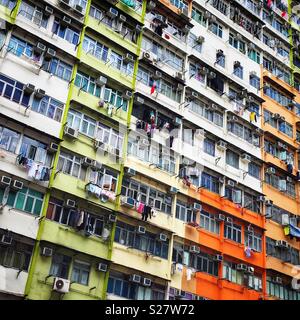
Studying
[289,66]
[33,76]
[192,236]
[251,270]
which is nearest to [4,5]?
[33,76]

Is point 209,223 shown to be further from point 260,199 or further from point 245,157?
point 245,157

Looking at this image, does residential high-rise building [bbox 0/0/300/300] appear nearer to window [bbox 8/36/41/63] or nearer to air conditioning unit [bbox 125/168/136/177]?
window [bbox 8/36/41/63]

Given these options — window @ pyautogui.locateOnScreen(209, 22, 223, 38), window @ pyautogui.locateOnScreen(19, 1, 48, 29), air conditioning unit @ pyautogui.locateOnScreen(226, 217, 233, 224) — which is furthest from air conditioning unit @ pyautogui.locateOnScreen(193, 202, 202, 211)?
window @ pyautogui.locateOnScreen(209, 22, 223, 38)

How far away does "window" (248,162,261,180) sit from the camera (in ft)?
68.6

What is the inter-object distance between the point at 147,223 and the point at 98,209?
188 centimetres

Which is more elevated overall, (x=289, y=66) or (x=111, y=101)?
(x=289, y=66)

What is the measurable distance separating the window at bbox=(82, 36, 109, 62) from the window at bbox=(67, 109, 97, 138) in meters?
2.48

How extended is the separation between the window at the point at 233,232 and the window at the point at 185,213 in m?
1.82

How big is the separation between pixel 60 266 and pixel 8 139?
13.3 feet

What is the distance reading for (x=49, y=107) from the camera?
49.6ft

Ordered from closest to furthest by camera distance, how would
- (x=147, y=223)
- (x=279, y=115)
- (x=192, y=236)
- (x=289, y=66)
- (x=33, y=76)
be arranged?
(x=33, y=76) < (x=147, y=223) < (x=192, y=236) < (x=279, y=115) < (x=289, y=66)

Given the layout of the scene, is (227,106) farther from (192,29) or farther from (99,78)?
(99,78)

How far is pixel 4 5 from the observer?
15.2m

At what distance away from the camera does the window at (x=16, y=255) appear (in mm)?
12906
